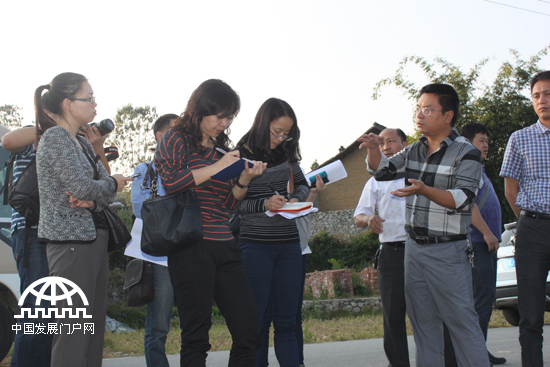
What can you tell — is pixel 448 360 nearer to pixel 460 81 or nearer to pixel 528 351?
pixel 528 351

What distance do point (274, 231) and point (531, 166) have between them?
2124 mm

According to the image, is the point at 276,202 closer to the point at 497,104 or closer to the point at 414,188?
the point at 414,188

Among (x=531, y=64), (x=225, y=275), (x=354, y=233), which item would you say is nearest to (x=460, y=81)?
(x=531, y=64)

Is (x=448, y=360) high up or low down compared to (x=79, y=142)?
down

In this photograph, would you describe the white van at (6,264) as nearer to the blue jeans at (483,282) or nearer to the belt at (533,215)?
the blue jeans at (483,282)

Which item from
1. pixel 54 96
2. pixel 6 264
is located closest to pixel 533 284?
pixel 54 96

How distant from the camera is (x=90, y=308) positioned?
295cm

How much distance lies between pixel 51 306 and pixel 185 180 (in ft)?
3.67

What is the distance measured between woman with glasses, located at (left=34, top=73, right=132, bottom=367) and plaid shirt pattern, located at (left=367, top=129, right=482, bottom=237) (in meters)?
2.09

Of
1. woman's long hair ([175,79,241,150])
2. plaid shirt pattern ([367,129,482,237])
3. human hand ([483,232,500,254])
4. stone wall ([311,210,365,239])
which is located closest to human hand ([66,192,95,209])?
woman's long hair ([175,79,241,150])

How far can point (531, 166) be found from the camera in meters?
4.07

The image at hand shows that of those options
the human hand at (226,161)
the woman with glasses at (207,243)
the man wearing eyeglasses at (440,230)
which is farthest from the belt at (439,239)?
the human hand at (226,161)

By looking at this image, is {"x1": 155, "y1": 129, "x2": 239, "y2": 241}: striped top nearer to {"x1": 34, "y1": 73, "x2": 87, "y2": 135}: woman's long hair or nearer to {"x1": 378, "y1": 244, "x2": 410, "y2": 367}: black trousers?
{"x1": 34, "y1": 73, "x2": 87, "y2": 135}: woman's long hair
